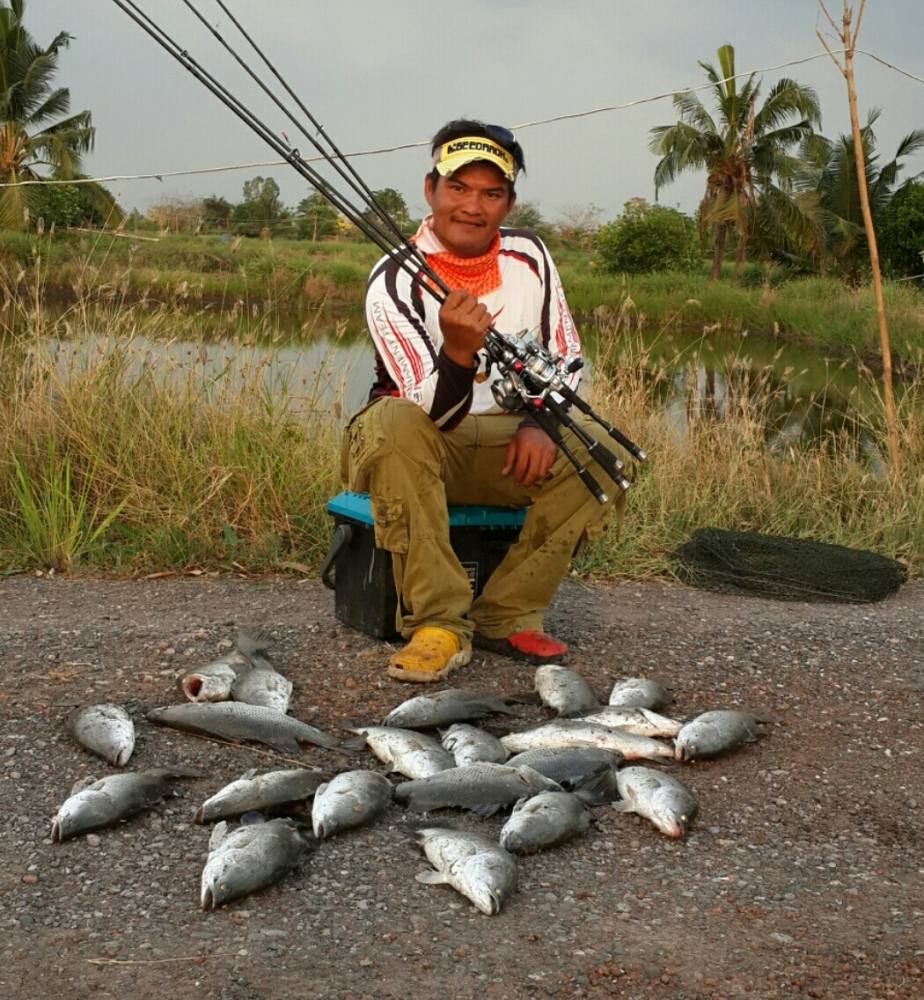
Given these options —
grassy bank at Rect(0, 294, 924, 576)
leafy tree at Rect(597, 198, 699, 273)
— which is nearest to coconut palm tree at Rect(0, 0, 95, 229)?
leafy tree at Rect(597, 198, 699, 273)

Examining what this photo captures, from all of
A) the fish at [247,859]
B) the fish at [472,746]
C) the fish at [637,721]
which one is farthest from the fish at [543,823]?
the fish at [637,721]

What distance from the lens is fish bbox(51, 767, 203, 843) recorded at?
Result: 2844mm

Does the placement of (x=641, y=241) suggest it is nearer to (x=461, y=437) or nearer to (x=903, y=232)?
(x=903, y=232)

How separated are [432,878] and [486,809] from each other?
1.24 ft

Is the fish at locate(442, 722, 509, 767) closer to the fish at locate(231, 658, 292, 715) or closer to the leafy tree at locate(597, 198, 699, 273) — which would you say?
the fish at locate(231, 658, 292, 715)

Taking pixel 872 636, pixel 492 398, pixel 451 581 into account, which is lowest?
pixel 872 636

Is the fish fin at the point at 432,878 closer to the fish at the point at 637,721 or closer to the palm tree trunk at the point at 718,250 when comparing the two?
the fish at the point at 637,721

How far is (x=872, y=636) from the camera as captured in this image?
4680mm

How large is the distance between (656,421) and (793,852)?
4.89 meters

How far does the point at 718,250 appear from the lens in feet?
118

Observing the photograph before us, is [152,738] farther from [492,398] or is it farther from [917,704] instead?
[917,704]

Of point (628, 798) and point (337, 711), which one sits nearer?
point (628, 798)

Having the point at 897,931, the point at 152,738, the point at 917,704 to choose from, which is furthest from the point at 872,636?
the point at 152,738

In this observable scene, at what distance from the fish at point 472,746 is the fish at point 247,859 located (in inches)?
23.4
